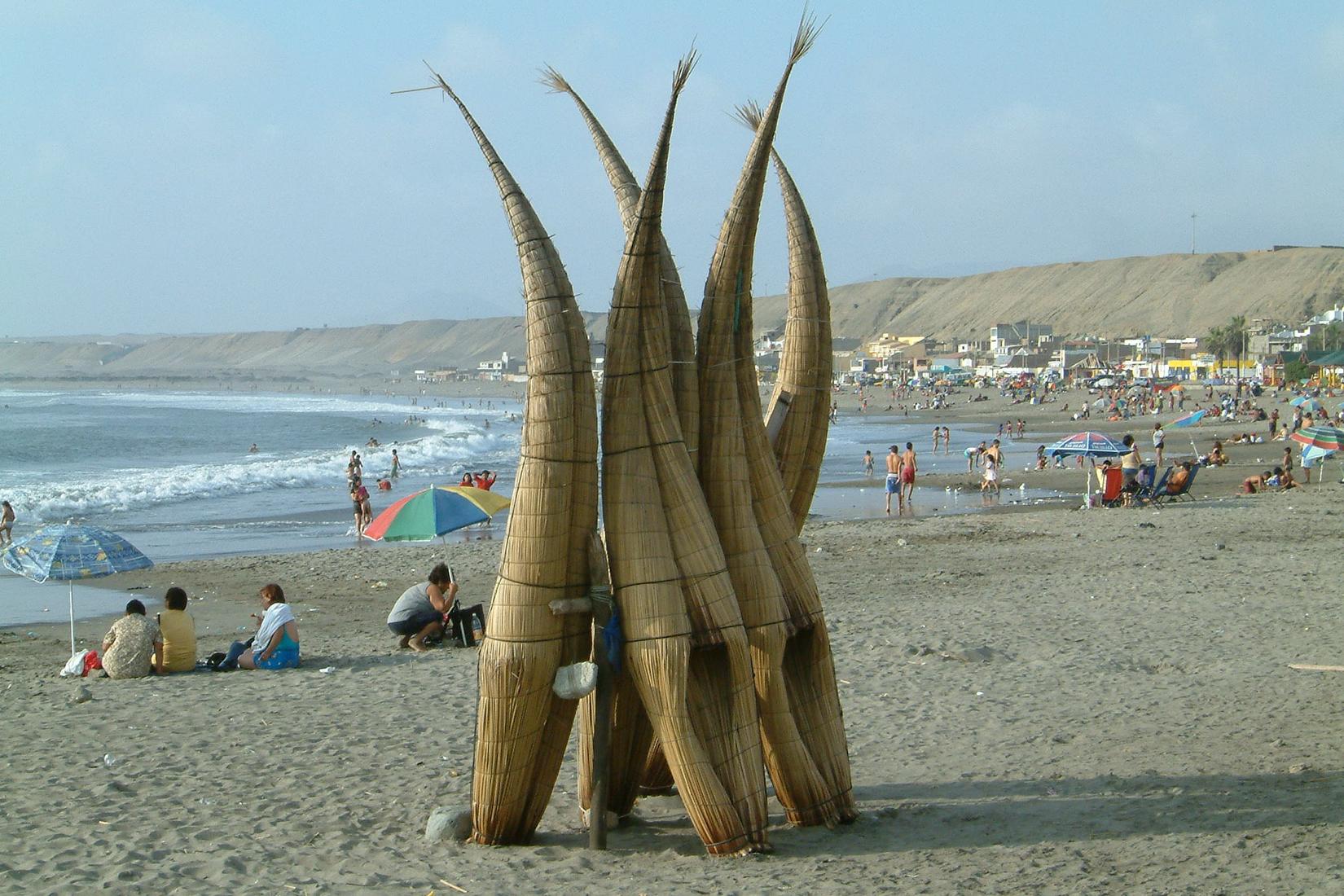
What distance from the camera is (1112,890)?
566 cm

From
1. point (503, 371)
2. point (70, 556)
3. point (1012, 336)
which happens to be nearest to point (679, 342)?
point (70, 556)

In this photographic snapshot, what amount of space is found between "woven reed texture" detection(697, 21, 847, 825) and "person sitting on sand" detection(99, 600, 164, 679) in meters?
6.19

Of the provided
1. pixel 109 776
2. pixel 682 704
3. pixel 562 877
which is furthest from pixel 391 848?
pixel 109 776

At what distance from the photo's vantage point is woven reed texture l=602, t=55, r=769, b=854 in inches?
232

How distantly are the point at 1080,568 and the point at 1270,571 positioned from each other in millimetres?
2139

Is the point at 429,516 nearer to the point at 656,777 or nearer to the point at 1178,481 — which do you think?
the point at 656,777

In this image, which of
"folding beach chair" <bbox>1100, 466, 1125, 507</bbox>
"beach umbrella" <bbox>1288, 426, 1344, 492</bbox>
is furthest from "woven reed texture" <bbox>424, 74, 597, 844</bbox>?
"beach umbrella" <bbox>1288, 426, 1344, 492</bbox>

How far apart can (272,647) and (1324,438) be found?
23.7m

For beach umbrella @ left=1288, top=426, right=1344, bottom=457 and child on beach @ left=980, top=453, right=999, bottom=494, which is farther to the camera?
child on beach @ left=980, top=453, right=999, bottom=494

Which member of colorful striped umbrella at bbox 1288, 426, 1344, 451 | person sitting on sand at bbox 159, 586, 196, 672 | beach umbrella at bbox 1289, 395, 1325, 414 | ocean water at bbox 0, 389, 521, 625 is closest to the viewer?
person sitting on sand at bbox 159, 586, 196, 672

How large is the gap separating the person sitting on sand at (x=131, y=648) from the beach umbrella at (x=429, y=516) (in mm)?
4687

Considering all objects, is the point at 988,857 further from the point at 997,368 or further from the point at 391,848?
the point at 997,368

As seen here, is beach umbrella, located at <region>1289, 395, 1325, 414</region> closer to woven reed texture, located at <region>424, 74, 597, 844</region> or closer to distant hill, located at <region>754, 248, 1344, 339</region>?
woven reed texture, located at <region>424, 74, 597, 844</region>

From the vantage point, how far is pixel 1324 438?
2666 cm
